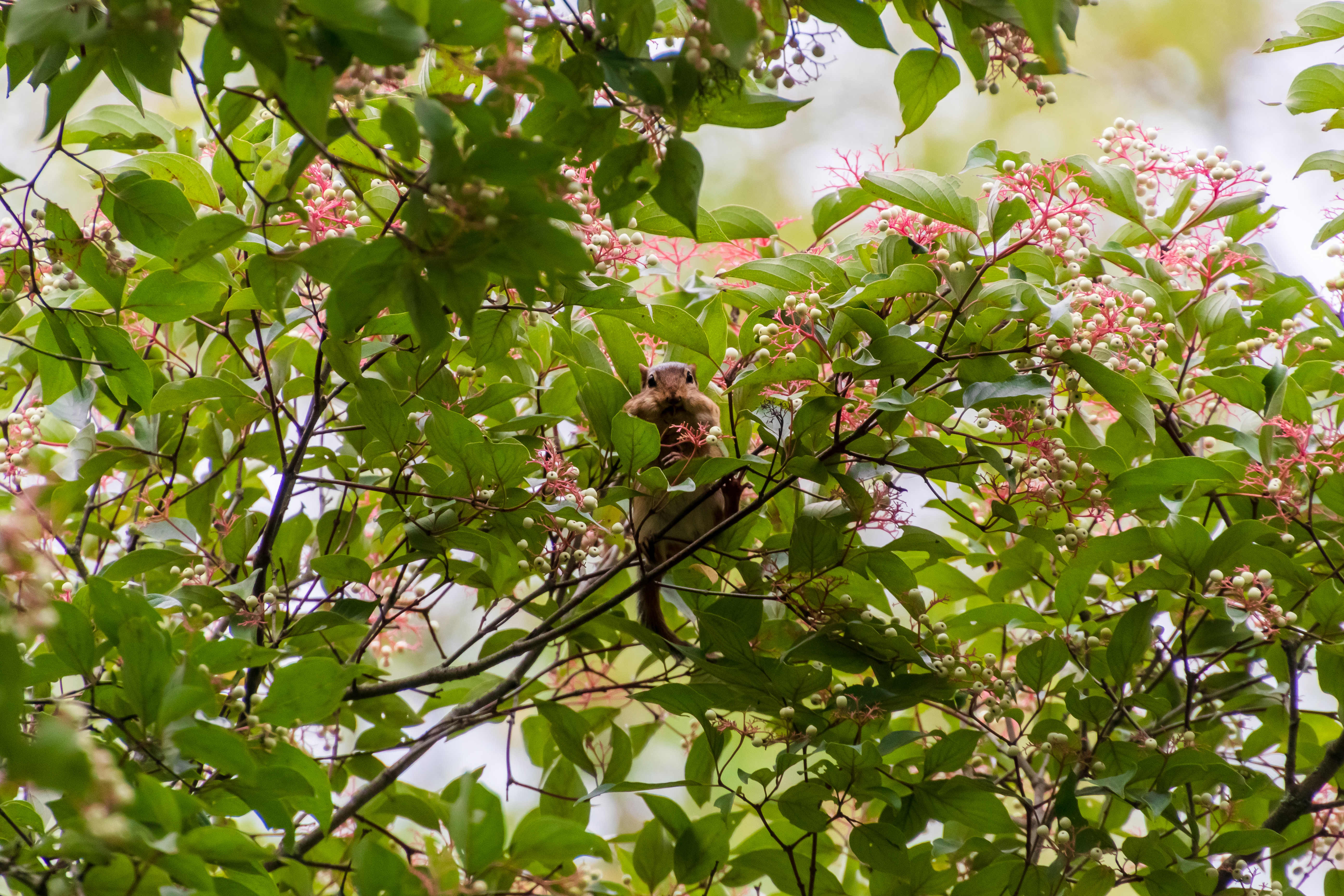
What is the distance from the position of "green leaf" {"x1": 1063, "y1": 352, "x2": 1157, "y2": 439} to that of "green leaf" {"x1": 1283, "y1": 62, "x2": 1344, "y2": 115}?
2.16 ft

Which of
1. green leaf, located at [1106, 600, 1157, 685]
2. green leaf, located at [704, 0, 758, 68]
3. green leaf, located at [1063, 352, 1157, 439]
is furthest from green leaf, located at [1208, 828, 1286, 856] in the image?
green leaf, located at [704, 0, 758, 68]

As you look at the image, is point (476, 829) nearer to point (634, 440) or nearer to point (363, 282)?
point (363, 282)

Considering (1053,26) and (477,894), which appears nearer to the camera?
(1053,26)

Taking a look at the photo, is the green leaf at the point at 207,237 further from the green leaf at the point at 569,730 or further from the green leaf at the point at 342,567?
the green leaf at the point at 569,730

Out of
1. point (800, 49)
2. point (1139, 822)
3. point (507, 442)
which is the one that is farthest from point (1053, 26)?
point (1139, 822)

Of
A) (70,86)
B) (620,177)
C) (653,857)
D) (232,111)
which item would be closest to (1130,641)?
(653,857)

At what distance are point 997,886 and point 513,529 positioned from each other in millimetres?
867

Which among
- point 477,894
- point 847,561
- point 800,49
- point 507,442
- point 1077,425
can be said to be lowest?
point 477,894

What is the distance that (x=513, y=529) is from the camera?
1542mm

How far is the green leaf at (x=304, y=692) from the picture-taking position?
3.90ft

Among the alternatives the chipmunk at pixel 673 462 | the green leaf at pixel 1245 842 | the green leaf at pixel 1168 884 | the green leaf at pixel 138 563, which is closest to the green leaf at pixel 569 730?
the chipmunk at pixel 673 462

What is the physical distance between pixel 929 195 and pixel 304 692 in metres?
1.03

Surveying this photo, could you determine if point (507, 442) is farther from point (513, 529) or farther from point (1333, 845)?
point (1333, 845)

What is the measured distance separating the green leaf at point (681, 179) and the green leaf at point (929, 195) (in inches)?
21.3
